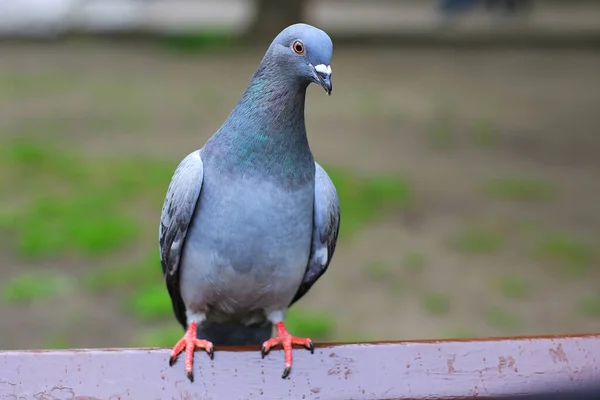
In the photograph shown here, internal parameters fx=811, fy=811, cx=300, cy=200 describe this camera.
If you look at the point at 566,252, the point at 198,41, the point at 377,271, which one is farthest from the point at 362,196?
the point at 198,41

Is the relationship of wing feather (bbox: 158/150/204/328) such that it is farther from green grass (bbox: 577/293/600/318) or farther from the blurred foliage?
green grass (bbox: 577/293/600/318)

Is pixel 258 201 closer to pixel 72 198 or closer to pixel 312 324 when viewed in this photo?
pixel 312 324

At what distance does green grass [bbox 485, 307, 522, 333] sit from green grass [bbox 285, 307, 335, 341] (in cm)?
106

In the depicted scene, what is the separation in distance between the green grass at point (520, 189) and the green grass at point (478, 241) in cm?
87

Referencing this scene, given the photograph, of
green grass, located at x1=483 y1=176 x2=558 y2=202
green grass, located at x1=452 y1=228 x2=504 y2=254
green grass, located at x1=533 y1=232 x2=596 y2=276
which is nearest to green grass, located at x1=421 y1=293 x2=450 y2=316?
green grass, located at x1=452 y1=228 x2=504 y2=254

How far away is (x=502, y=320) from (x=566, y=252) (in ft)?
4.36

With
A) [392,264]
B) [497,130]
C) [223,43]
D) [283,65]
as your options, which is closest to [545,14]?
[223,43]

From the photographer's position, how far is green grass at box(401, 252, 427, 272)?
6.16m

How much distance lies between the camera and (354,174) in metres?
8.03

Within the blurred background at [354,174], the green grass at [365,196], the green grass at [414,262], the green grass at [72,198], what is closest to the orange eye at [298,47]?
the blurred background at [354,174]

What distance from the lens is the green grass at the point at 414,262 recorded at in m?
6.16

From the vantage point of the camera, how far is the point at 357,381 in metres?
2.30

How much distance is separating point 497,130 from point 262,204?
7745mm

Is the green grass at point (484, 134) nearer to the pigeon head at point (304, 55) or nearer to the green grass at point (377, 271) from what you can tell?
the green grass at point (377, 271)
